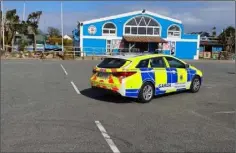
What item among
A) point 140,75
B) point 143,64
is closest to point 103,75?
point 140,75

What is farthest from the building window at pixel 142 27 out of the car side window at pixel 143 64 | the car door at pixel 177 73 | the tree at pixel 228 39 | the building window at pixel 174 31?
the car side window at pixel 143 64

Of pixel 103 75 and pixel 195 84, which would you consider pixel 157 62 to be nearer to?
pixel 103 75

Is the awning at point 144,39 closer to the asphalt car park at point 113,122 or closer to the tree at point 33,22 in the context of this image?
the tree at point 33,22

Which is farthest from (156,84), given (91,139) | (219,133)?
(91,139)

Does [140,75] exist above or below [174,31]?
below

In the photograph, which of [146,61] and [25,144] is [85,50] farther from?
[25,144]

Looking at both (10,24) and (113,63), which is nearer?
(113,63)

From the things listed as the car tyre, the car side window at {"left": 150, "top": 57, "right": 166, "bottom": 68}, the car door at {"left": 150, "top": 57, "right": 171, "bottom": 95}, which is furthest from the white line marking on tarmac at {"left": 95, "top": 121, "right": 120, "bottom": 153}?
the car tyre

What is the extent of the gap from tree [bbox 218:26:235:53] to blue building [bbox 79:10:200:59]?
44.4ft

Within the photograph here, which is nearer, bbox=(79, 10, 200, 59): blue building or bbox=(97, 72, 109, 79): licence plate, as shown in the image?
bbox=(97, 72, 109, 79): licence plate

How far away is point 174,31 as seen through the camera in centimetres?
4634

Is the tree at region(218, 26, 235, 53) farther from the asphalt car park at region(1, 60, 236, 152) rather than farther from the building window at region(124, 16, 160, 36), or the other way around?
the asphalt car park at region(1, 60, 236, 152)

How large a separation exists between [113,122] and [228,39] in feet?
182

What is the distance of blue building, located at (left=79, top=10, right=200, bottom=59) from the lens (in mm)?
42500
